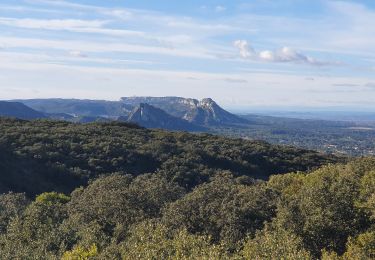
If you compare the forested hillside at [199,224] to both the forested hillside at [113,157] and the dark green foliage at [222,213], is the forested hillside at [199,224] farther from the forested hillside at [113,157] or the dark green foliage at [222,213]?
the forested hillside at [113,157]

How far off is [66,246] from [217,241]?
8.43m

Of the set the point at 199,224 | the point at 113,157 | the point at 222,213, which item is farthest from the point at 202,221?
the point at 113,157

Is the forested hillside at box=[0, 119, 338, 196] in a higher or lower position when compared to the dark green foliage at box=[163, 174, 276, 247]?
lower

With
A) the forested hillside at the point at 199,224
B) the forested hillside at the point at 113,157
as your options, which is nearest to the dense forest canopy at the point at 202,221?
the forested hillside at the point at 199,224

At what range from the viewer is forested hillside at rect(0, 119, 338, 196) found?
6209 cm

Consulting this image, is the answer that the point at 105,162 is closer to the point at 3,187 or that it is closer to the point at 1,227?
the point at 3,187

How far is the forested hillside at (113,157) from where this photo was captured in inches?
2445

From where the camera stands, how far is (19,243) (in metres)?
27.4

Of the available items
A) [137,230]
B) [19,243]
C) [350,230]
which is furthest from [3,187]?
[350,230]

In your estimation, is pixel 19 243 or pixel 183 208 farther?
pixel 183 208

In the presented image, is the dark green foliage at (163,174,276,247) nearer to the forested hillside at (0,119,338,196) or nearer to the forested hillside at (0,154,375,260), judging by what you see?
the forested hillside at (0,154,375,260)

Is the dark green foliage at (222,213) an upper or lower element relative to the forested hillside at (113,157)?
upper

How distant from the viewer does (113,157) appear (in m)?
70.1

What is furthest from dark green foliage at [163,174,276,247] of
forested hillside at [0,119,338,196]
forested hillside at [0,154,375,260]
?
forested hillside at [0,119,338,196]
